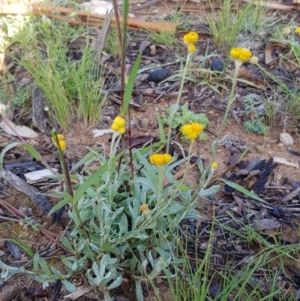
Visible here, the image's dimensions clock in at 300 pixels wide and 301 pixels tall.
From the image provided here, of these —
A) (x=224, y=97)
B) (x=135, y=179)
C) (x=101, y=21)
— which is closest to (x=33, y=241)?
(x=135, y=179)

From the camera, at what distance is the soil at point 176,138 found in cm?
138

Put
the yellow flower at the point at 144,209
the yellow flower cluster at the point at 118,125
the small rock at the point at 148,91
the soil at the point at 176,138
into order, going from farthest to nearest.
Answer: the small rock at the point at 148,91
the soil at the point at 176,138
the yellow flower at the point at 144,209
the yellow flower cluster at the point at 118,125

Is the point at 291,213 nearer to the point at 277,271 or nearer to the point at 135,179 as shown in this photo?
the point at 277,271

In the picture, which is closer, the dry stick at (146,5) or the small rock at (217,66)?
the small rock at (217,66)

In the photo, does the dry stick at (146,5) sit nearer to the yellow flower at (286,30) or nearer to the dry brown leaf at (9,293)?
the yellow flower at (286,30)

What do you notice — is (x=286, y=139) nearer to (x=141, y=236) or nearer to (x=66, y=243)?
(x=141, y=236)

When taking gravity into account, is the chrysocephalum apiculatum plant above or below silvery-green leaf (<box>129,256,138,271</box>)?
above

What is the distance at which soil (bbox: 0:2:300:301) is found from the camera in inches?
54.5

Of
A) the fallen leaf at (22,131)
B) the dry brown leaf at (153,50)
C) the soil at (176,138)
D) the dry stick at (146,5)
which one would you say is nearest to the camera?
the soil at (176,138)

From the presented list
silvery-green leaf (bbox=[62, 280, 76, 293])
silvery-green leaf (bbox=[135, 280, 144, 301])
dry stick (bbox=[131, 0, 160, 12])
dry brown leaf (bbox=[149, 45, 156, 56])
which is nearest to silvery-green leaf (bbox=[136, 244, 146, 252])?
silvery-green leaf (bbox=[135, 280, 144, 301])

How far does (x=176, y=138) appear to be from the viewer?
1.96 meters

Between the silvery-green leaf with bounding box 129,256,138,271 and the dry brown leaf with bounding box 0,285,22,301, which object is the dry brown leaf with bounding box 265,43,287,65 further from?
the dry brown leaf with bounding box 0,285,22,301

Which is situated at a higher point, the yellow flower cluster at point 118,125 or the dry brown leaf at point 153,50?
the yellow flower cluster at point 118,125

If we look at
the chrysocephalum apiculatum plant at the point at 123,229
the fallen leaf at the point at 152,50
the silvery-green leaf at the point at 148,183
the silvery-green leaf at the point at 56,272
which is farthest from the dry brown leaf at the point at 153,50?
the silvery-green leaf at the point at 56,272
